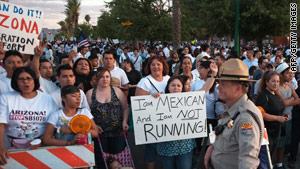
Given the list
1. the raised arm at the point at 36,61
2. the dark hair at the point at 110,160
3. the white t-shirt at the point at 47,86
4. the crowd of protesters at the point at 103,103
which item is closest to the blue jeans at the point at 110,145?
the crowd of protesters at the point at 103,103

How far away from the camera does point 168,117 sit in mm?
4371

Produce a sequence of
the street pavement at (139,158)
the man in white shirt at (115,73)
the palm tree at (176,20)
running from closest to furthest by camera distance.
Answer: the street pavement at (139,158), the man in white shirt at (115,73), the palm tree at (176,20)

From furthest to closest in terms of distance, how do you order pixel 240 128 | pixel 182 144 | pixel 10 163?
1. pixel 182 144
2. pixel 10 163
3. pixel 240 128

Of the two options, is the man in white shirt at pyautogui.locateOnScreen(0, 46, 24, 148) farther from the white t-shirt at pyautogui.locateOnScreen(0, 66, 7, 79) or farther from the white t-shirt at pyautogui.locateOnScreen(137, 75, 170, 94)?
the white t-shirt at pyautogui.locateOnScreen(137, 75, 170, 94)

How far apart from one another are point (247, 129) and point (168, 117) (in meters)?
2.17

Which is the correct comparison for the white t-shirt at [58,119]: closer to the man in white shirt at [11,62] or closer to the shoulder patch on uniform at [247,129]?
the man in white shirt at [11,62]

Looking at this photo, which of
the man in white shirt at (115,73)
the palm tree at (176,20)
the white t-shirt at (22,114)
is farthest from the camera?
the palm tree at (176,20)

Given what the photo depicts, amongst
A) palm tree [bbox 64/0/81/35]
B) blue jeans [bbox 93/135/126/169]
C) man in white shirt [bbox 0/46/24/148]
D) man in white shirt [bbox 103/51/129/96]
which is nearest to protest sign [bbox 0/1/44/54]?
man in white shirt [bbox 0/46/24/148]

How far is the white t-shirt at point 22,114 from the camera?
3.44 m

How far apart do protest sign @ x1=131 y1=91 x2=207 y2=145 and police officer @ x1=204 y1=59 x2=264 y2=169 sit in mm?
1631

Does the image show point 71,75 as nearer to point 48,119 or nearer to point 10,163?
point 48,119

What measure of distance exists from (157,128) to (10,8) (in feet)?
10.5

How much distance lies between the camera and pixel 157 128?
4309 mm

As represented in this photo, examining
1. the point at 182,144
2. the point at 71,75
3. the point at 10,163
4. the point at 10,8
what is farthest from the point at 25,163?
the point at 10,8
